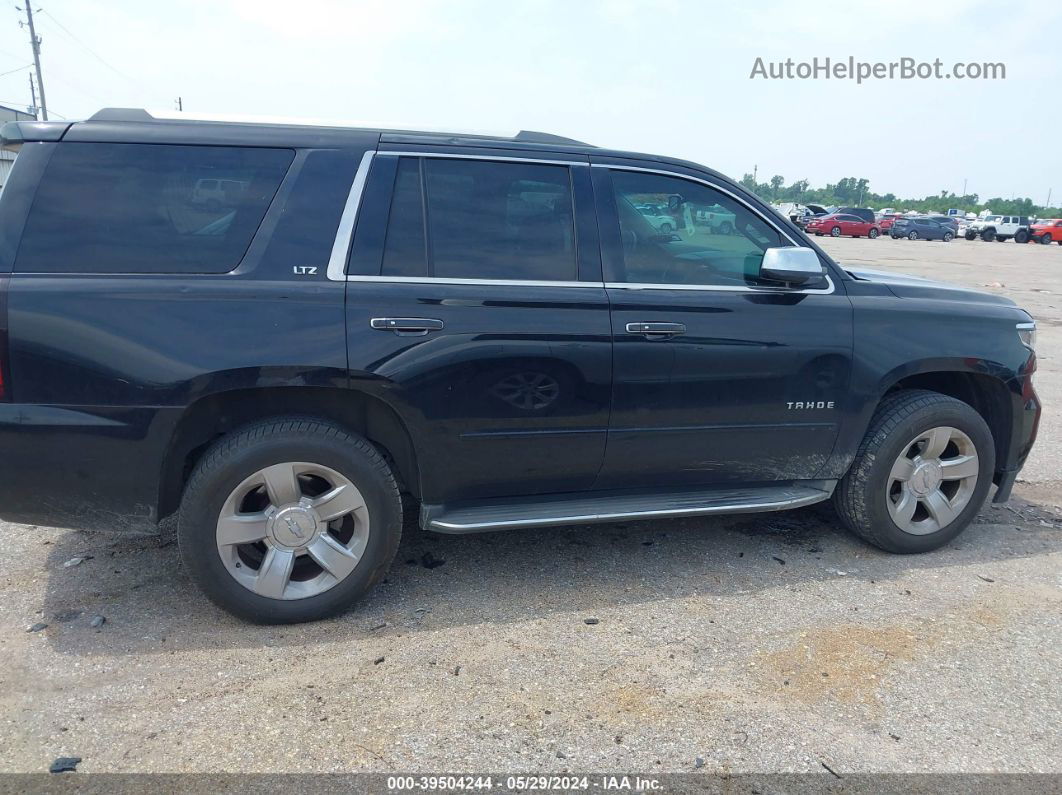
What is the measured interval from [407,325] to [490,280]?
16.6 inches

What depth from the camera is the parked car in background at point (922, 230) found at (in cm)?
4741

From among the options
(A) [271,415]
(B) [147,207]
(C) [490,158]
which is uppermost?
(C) [490,158]

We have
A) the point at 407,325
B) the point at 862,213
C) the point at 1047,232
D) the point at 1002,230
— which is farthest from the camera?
the point at 1002,230

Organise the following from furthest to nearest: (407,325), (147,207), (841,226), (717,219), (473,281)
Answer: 1. (841,226)
2. (717,219)
3. (473,281)
4. (407,325)
5. (147,207)

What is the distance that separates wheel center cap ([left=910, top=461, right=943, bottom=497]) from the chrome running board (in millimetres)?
431

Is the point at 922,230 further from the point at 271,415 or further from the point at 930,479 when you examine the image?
the point at 271,415

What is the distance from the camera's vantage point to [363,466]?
10.8ft

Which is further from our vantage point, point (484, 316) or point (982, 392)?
point (982, 392)

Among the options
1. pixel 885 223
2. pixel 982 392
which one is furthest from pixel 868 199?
pixel 982 392

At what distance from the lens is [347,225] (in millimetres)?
3303

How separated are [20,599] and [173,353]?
1.41 metres

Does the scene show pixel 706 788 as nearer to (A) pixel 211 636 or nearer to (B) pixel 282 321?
(A) pixel 211 636

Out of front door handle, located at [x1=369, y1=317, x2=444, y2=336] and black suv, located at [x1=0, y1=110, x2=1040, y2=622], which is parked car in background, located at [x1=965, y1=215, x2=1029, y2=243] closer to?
black suv, located at [x1=0, y1=110, x2=1040, y2=622]

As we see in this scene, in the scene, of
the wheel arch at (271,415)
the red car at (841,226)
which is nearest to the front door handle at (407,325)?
the wheel arch at (271,415)
